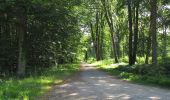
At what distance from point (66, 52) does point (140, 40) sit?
10661 millimetres

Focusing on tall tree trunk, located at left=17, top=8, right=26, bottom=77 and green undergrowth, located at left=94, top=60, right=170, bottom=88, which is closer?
green undergrowth, located at left=94, top=60, right=170, bottom=88

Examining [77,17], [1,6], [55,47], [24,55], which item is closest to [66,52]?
[55,47]

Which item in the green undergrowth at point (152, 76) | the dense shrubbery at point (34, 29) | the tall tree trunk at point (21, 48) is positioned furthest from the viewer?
the tall tree trunk at point (21, 48)

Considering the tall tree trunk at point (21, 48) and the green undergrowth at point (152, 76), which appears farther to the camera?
the tall tree trunk at point (21, 48)

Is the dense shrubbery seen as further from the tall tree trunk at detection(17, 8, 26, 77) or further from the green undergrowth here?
the green undergrowth

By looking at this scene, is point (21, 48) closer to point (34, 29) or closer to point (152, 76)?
point (34, 29)

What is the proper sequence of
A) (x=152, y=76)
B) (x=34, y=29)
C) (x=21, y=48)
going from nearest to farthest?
(x=152, y=76) → (x=21, y=48) → (x=34, y=29)

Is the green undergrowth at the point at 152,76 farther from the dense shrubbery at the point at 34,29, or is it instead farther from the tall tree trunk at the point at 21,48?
the tall tree trunk at the point at 21,48

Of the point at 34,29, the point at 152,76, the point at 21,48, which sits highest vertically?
the point at 34,29

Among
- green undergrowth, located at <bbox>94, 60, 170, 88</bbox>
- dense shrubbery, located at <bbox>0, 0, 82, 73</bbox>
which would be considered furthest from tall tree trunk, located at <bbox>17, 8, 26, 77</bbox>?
green undergrowth, located at <bbox>94, 60, 170, 88</bbox>

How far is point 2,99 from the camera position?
11453 mm

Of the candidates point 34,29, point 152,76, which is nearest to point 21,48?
point 34,29

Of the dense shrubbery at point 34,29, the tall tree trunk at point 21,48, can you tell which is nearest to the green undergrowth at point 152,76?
the dense shrubbery at point 34,29

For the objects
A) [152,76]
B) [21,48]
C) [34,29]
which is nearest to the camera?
[152,76]
